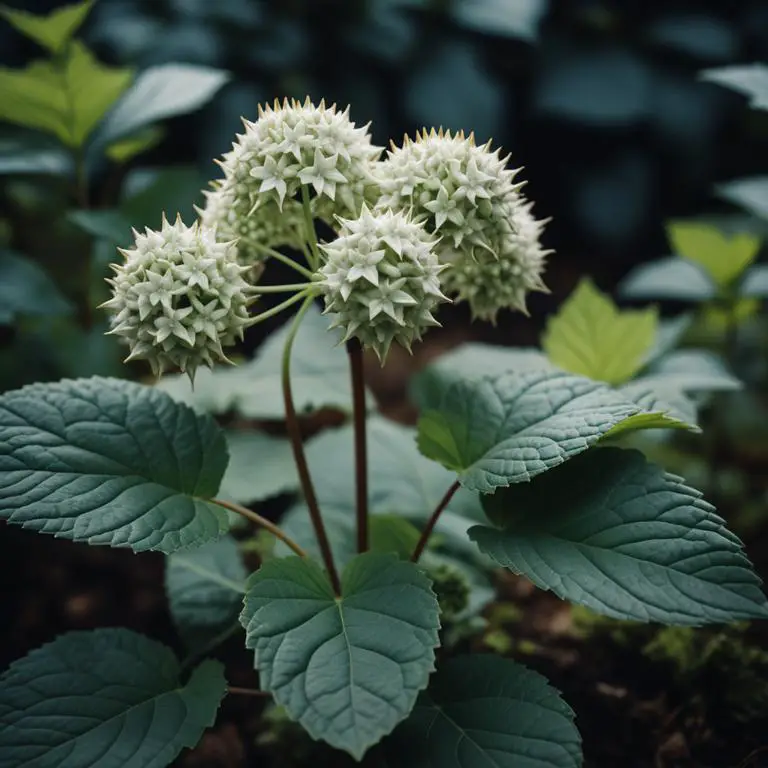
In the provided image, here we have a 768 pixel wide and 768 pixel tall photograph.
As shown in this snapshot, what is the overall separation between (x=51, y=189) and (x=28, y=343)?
916 mm

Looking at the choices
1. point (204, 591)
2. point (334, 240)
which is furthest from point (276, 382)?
point (334, 240)

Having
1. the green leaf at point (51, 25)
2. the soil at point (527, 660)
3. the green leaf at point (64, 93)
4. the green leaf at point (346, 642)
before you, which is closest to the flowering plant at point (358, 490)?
the green leaf at point (346, 642)

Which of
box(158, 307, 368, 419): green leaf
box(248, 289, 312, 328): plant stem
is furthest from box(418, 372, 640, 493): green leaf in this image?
box(158, 307, 368, 419): green leaf

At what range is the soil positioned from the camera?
57.4 inches

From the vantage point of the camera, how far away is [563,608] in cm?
193

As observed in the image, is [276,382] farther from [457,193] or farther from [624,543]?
[624,543]

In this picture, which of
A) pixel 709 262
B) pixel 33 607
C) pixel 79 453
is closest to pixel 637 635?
pixel 709 262

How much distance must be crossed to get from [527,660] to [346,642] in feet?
2.31

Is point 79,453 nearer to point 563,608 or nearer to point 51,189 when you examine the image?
point 563,608

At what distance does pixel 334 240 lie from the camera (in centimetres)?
124

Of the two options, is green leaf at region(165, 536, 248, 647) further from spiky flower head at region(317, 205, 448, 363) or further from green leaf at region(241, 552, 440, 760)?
spiky flower head at region(317, 205, 448, 363)

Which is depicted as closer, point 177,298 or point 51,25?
point 177,298

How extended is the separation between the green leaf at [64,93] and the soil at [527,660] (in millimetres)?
1114

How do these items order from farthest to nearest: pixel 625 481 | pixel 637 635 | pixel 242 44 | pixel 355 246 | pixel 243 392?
pixel 242 44, pixel 243 392, pixel 637 635, pixel 625 481, pixel 355 246
